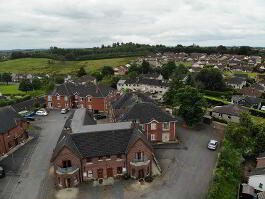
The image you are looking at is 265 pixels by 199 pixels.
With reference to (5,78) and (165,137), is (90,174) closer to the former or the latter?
(165,137)

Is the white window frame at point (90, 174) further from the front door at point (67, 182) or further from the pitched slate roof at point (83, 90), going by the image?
the pitched slate roof at point (83, 90)

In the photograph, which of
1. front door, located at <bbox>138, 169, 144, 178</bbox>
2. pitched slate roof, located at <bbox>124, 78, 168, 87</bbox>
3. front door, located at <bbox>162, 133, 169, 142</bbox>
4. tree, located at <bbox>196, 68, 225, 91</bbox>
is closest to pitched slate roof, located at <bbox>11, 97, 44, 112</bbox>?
pitched slate roof, located at <bbox>124, 78, 168, 87</bbox>

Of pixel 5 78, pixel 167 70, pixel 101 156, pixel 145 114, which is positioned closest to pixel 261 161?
pixel 145 114

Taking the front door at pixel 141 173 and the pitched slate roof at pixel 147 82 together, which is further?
the pitched slate roof at pixel 147 82

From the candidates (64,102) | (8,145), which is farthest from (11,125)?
(64,102)

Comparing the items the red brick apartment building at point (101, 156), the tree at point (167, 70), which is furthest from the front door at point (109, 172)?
the tree at point (167, 70)

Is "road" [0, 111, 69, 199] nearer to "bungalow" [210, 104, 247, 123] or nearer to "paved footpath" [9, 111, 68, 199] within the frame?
"paved footpath" [9, 111, 68, 199]
